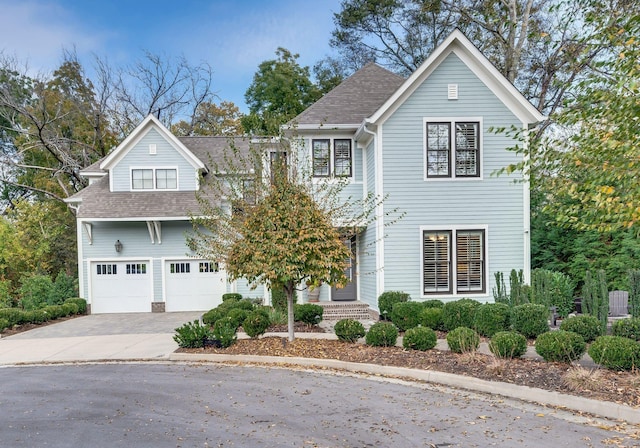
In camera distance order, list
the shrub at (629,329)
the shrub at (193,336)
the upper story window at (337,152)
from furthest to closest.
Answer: the upper story window at (337,152) → the shrub at (193,336) → the shrub at (629,329)

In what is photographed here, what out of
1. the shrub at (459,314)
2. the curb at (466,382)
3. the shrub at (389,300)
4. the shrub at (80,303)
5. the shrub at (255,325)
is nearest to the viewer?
the curb at (466,382)

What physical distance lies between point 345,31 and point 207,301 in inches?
719

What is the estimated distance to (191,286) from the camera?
1752cm

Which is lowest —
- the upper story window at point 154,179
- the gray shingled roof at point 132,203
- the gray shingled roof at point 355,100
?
the gray shingled roof at point 132,203

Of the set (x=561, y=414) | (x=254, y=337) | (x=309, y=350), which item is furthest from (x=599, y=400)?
(x=254, y=337)

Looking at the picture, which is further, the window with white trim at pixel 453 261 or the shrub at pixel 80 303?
the shrub at pixel 80 303

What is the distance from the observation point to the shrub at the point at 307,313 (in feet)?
39.5

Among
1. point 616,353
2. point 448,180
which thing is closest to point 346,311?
point 448,180

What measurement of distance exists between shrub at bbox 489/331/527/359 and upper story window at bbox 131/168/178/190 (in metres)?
13.6

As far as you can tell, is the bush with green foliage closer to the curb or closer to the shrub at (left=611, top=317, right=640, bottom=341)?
the shrub at (left=611, top=317, right=640, bottom=341)

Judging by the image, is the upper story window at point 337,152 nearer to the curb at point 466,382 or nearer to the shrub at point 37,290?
the curb at point 466,382

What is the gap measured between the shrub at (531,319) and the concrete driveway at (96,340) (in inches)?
292

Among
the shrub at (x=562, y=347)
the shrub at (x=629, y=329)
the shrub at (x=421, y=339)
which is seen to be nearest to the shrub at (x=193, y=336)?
the shrub at (x=421, y=339)

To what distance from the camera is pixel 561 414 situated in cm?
564
